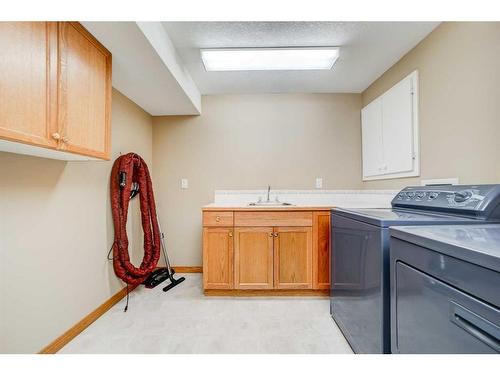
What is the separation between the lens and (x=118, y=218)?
2150 millimetres

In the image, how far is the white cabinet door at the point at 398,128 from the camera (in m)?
2.07

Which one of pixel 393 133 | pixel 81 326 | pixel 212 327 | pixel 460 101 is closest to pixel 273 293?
pixel 212 327

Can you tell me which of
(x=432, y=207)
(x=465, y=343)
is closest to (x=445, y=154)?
(x=432, y=207)

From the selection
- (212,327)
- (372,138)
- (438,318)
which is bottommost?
(212,327)

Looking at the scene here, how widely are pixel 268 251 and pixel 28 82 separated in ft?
6.68

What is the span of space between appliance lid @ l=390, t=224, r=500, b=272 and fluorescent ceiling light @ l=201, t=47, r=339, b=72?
1665 millimetres

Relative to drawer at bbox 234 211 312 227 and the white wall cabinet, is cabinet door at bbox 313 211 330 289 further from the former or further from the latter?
the white wall cabinet

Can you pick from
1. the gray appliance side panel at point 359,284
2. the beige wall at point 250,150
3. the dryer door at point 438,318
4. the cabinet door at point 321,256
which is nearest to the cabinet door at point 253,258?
the cabinet door at point 321,256

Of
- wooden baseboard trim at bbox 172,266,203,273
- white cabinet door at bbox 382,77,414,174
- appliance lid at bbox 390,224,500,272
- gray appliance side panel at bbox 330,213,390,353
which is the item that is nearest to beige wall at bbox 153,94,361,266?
wooden baseboard trim at bbox 172,266,203,273

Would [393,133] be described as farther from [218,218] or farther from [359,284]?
[218,218]

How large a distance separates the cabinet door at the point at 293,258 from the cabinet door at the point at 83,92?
1655mm

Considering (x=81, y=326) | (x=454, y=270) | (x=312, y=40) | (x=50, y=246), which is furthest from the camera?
(x=312, y=40)

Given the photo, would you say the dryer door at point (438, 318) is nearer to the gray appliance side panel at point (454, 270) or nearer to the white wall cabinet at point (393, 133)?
the gray appliance side panel at point (454, 270)

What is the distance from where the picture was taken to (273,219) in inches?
92.2
